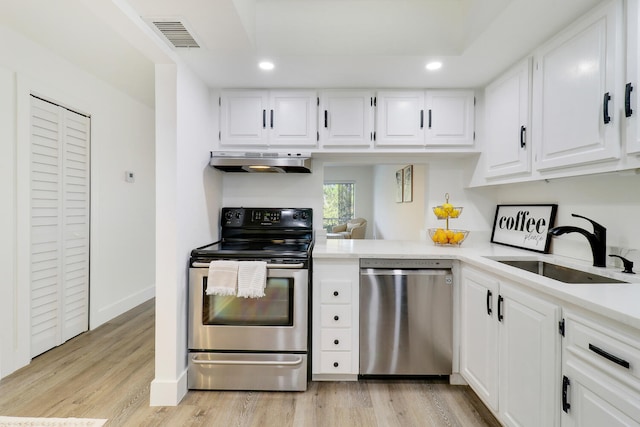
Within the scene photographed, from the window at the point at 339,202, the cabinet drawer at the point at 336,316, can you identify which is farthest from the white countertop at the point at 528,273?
the window at the point at 339,202

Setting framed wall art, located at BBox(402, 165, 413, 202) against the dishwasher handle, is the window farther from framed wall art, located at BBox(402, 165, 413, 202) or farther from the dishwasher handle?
the dishwasher handle

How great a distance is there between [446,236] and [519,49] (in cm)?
130

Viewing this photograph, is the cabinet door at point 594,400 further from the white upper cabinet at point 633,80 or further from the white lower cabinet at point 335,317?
the white lower cabinet at point 335,317

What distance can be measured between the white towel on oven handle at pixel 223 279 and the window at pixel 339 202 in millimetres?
6140

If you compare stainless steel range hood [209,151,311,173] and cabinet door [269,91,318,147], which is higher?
cabinet door [269,91,318,147]

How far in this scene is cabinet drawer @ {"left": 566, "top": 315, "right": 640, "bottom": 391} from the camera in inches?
35.6

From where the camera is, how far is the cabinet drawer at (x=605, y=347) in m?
0.90

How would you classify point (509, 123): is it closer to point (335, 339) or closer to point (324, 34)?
point (324, 34)

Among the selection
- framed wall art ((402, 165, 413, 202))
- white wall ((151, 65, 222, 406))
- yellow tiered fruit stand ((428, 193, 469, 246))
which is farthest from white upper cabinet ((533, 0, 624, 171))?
framed wall art ((402, 165, 413, 202))

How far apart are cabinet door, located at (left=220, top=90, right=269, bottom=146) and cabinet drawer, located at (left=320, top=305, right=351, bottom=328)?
1375 mm

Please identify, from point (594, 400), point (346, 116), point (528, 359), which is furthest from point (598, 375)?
point (346, 116)

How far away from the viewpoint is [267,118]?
2.37 meters

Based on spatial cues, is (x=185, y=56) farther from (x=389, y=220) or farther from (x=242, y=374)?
(x=389, y=220)

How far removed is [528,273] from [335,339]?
1234 mm
